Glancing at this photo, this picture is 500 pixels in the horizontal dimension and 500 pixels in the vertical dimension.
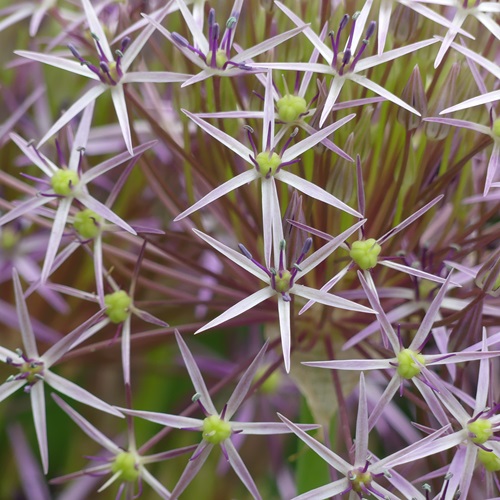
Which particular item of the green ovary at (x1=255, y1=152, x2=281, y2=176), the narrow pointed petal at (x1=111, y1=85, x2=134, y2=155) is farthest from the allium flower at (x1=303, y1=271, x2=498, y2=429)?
the narrow pointed petal at (x1=111, y1=85, x2=134, y2=155)

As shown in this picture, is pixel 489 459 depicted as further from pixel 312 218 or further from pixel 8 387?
pixel 8 387

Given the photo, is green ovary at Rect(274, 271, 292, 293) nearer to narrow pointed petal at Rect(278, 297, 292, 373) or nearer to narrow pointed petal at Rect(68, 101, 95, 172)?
narrow pointed petal at Rect(278, 297, 292, 373)

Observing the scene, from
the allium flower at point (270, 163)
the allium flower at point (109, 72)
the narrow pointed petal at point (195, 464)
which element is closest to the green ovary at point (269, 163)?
the allium flower at point (270, 163)

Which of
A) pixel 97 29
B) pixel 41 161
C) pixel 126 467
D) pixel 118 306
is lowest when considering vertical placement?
pixel 126 467

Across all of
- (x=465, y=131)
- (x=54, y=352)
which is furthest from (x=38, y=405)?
(x=465, y=131)

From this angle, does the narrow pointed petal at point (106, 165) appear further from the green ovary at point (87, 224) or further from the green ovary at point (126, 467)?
the green ovary at point (126, 467)

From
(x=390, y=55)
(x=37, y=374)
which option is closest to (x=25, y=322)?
(x=37, y=374)
